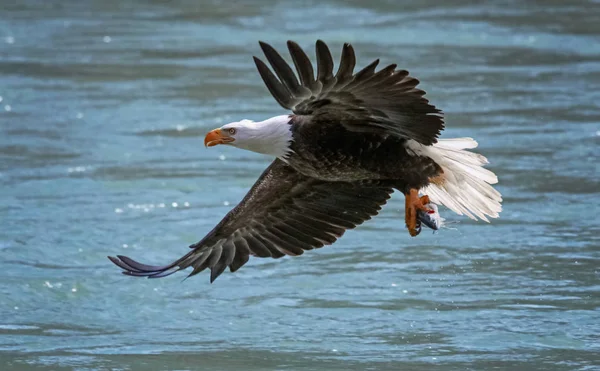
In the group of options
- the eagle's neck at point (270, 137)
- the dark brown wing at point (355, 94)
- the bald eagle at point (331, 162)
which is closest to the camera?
the dark brown wing at point (355, 94)

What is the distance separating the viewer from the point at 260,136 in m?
5.35

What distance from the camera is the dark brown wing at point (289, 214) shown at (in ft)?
19.8

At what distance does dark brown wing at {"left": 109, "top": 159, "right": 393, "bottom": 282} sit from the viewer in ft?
19.8

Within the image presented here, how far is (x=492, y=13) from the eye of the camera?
46.9ft

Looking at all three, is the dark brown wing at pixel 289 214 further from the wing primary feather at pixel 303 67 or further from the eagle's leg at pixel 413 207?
the wing primary feather at pixel 303 67

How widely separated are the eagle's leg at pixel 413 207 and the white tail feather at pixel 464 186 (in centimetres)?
13

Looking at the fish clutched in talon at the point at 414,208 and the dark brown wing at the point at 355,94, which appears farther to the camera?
the fish clutched in talon at the point at 414,208

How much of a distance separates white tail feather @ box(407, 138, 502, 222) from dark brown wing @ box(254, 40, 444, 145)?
592 mm

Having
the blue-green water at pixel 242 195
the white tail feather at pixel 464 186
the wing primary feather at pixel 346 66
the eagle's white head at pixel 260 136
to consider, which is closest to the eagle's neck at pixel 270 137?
the eagle's white head at pixel 260 136

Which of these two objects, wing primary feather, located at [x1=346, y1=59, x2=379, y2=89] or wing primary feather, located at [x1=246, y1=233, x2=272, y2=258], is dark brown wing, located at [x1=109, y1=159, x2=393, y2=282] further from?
wing primary feather, located at [x1=346, y1=59, x2=379, y2=89]

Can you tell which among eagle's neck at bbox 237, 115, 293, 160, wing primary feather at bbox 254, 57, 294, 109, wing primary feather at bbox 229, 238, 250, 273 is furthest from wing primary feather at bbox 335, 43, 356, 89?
wing primary feather at bbox 229, 238, 250, 273

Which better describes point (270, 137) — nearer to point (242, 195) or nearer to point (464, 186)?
point (464, 186)

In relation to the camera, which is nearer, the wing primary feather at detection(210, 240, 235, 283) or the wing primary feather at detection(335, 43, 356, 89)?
the wing primary feather at detection(335, 43, 356, 89)

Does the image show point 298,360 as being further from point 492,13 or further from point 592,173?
point 492,13
